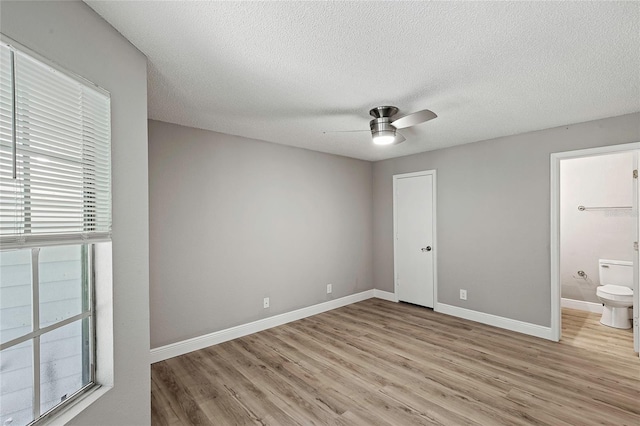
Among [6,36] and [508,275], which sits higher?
[6,36]

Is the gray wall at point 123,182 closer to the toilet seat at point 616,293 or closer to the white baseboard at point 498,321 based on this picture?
the white baseboard at point 498,321

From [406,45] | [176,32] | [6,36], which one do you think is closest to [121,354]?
[6,36]

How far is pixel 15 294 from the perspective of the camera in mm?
1185

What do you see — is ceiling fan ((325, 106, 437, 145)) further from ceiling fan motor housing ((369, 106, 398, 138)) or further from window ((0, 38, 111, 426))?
window ((0, 38, 111, 426))

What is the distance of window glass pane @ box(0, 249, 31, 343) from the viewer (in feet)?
→ 3.73

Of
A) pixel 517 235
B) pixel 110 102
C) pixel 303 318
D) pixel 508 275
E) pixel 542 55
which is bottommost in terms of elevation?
pixel 303 318

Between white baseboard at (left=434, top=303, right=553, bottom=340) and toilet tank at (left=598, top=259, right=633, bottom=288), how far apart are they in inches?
65.8

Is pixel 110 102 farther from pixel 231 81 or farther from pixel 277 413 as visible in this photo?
pixel 277 413

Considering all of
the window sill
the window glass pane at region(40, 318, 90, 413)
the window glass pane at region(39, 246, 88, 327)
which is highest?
the window glass pane at region(39, 246, 88, 327)

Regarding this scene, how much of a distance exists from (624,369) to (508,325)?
111 centimetres

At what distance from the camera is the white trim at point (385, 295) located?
202 inches

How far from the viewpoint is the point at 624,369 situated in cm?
279

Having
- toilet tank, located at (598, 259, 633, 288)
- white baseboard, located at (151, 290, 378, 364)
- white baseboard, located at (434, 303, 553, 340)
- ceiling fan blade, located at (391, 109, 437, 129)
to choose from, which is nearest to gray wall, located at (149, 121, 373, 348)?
white baseboard, located at (151, 290, 378, 364)

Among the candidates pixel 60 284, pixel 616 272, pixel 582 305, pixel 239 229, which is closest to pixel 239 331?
pixel 239 229
